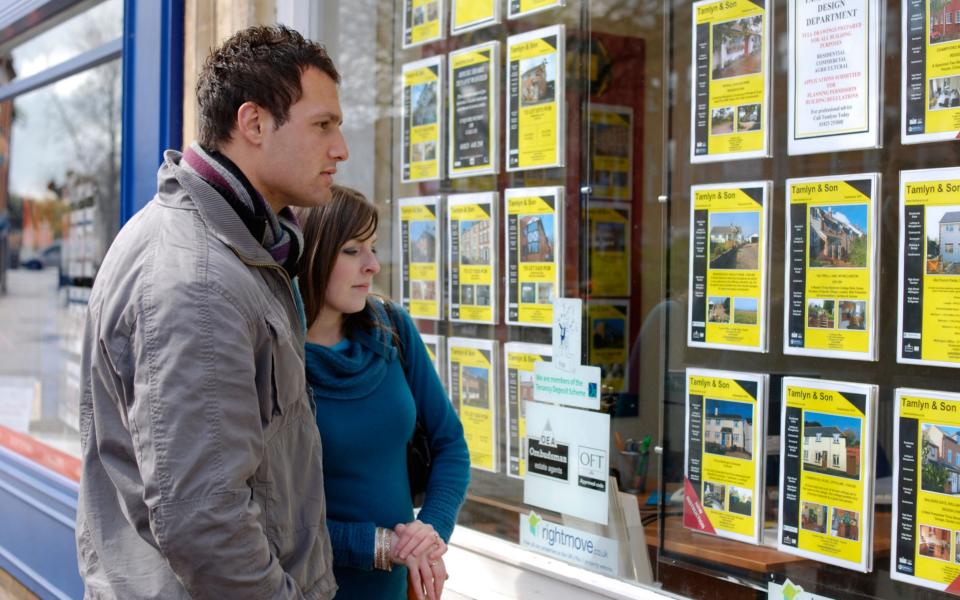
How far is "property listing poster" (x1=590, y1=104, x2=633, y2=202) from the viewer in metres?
3.23

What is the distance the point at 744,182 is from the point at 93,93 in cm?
392

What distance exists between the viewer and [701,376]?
9.50ft

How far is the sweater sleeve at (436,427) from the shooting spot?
99.1 inches

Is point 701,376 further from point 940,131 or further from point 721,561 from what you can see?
point 940,131

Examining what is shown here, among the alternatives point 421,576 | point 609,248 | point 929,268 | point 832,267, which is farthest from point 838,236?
point 421,576

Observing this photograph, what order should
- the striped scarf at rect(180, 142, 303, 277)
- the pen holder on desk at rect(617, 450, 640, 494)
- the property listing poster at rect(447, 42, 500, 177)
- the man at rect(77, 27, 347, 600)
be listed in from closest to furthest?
1. the man at rect(77, 27, 347, 600)
2. the striped scarf at rect(180, 142, 303, 277)
3. the pen holder on desk at rect(617, 450, 640, 494)
4. the property listing poster at rect(447, 42, 500, 177)

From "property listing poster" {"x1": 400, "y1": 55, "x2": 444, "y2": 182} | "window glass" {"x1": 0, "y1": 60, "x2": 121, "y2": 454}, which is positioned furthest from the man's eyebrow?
"window glass" {"x1": 0, "y1": 60, "x2": 121, "y2": 454}

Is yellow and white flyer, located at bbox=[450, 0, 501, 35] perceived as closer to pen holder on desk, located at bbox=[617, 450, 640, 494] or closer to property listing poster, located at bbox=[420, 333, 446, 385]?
property listing poster, located at bbox=[420, 333, 446, 385]

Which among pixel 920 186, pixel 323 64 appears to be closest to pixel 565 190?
pixel 920 186

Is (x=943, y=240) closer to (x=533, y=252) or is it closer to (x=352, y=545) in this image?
(x=533, y=252)

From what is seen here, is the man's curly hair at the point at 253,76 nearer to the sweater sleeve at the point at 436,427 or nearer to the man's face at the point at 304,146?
the man's face at the point at 304,146

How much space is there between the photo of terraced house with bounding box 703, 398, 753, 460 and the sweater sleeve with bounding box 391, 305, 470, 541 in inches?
29.5

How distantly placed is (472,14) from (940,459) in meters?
2.23

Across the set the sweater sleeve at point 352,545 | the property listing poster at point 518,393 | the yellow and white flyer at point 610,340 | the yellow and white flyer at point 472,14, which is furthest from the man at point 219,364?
the yellow and white flyer at point 472,14
